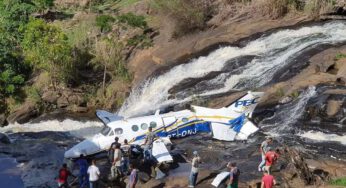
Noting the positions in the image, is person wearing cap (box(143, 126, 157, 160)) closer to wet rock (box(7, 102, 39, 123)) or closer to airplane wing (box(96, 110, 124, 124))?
airplane wing (box(96, 110, 124, 124))

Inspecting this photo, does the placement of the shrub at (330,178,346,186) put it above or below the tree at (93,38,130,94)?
below

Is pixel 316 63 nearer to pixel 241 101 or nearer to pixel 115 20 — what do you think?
pixel 241 101

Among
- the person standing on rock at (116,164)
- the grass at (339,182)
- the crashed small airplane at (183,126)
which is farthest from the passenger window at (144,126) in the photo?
the grass at (339,182)

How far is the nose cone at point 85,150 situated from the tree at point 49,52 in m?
13.8

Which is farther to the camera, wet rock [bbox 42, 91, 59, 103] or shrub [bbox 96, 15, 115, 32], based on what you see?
shrub [bbox 96, 15, 115, 32]

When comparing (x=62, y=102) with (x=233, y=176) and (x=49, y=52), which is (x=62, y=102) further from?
(x=233, y=176)

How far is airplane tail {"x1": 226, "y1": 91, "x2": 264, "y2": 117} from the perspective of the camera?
1017 inches

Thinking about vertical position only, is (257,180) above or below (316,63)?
below

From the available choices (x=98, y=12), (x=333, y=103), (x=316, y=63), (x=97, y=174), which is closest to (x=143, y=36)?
(x=98, y=12)

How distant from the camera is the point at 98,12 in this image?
52.7 m

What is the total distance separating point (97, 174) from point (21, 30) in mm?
27377

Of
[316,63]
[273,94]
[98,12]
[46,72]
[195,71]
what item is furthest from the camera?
[98,12]

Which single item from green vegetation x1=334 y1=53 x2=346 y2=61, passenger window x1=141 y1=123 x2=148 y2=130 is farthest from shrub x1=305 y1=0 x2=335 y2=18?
passenger window x1=141 y1=123 x2=148 y2=130

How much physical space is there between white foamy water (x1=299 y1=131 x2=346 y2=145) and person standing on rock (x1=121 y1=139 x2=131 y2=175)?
798 cm
